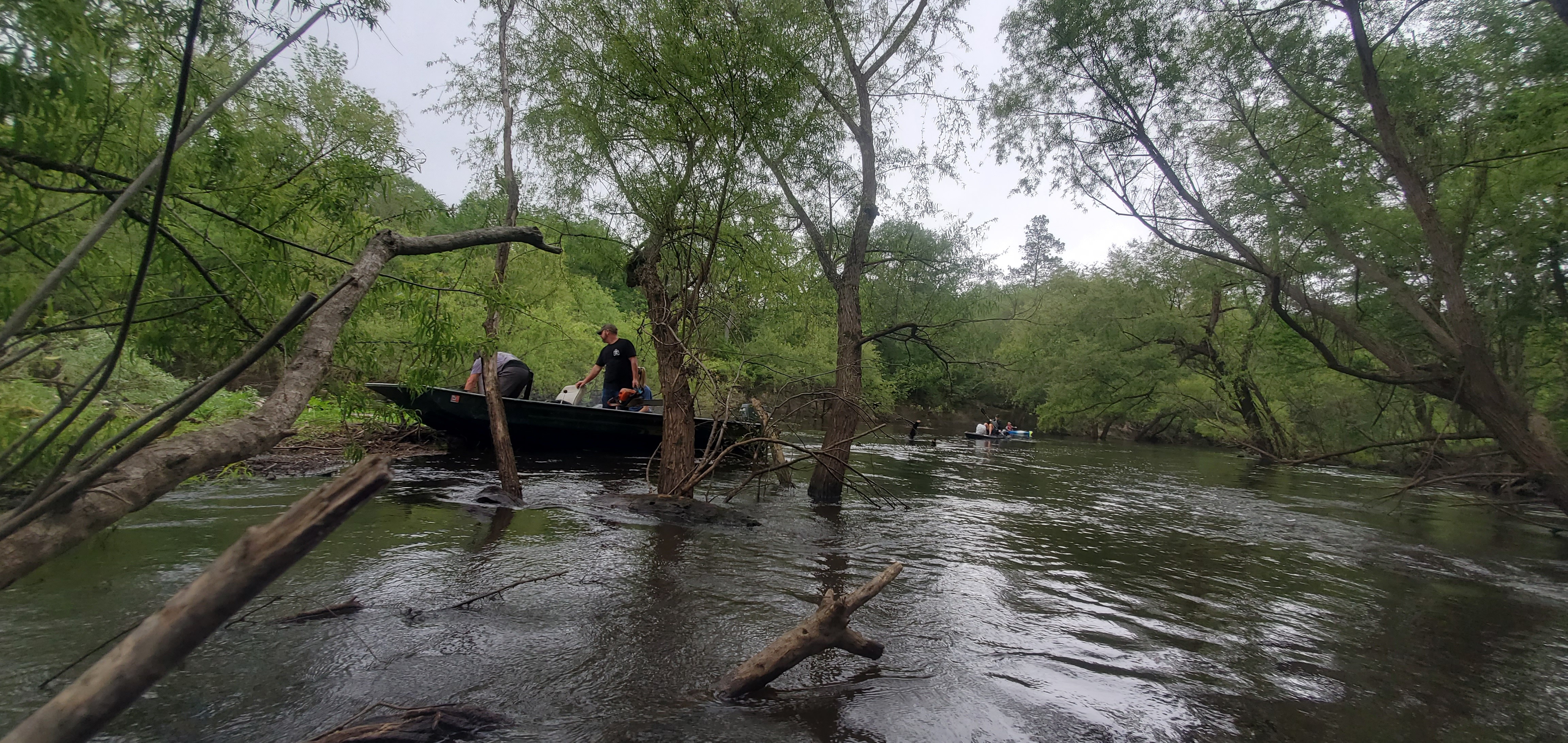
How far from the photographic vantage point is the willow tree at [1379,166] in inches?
319

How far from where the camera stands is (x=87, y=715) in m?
1.18

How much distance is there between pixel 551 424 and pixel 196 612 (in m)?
10.7

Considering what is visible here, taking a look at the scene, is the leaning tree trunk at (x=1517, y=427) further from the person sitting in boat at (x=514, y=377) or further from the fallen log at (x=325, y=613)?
the person sitting in boat at (x=514, y=377)

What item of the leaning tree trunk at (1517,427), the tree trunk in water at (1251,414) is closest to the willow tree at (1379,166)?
the leaning tree trunk at (1517,427)

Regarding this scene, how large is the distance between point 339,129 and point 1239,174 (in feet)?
35.4

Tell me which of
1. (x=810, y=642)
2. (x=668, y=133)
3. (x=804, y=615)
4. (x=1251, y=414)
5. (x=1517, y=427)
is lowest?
(x=804, y=615)

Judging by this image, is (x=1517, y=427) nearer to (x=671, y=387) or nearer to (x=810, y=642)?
(x=810, y=642)

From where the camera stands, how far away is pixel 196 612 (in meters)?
1.26

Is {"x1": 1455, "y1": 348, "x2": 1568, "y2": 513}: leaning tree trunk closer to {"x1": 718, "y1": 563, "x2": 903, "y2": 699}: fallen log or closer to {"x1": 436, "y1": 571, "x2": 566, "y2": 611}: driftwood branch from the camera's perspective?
{"x1": 718, "y1": 563, "x2": 903, "y2": 699}: fallen log

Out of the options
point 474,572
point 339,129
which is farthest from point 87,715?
point 474,572

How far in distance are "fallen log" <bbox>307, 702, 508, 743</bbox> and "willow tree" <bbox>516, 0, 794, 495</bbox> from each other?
442 cm

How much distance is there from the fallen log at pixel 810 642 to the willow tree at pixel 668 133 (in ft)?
13.3

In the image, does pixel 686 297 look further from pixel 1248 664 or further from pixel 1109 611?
pixel 1248 664

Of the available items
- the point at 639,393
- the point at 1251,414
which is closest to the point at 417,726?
the point at 639,393
